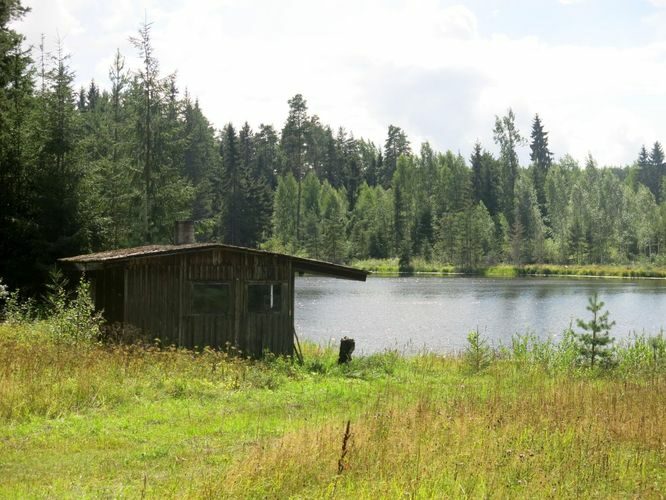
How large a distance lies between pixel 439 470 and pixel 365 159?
13297 centimetres

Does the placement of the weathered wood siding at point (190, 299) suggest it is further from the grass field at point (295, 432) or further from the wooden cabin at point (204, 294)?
the grass field at point (295, 432)

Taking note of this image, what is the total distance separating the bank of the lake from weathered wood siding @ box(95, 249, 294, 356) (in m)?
68.3

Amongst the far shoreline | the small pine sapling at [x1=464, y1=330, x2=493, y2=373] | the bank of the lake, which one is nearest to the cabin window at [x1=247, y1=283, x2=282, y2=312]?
the small pine sapling at [x1=464, y1=330, x2=493, y2=373]

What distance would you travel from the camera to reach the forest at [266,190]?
2900cm

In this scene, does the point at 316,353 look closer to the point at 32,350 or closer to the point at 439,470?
the point at 32,350

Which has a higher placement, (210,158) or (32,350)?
(210,158)

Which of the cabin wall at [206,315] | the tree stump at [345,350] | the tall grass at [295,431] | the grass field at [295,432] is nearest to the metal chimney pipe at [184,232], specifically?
the cabin wall at [206,315]

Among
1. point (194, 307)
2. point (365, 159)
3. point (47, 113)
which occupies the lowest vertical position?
point (194, 307)

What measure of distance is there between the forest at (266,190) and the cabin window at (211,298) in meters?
11.4

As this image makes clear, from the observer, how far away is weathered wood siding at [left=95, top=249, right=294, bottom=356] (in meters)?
18.7

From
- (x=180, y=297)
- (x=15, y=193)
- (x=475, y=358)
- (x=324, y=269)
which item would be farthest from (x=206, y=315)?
(x=15, y=193)

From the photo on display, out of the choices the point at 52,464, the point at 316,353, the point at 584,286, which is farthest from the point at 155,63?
the point at 584,286

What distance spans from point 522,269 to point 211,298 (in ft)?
237

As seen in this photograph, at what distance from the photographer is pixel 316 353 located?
73.6ft
